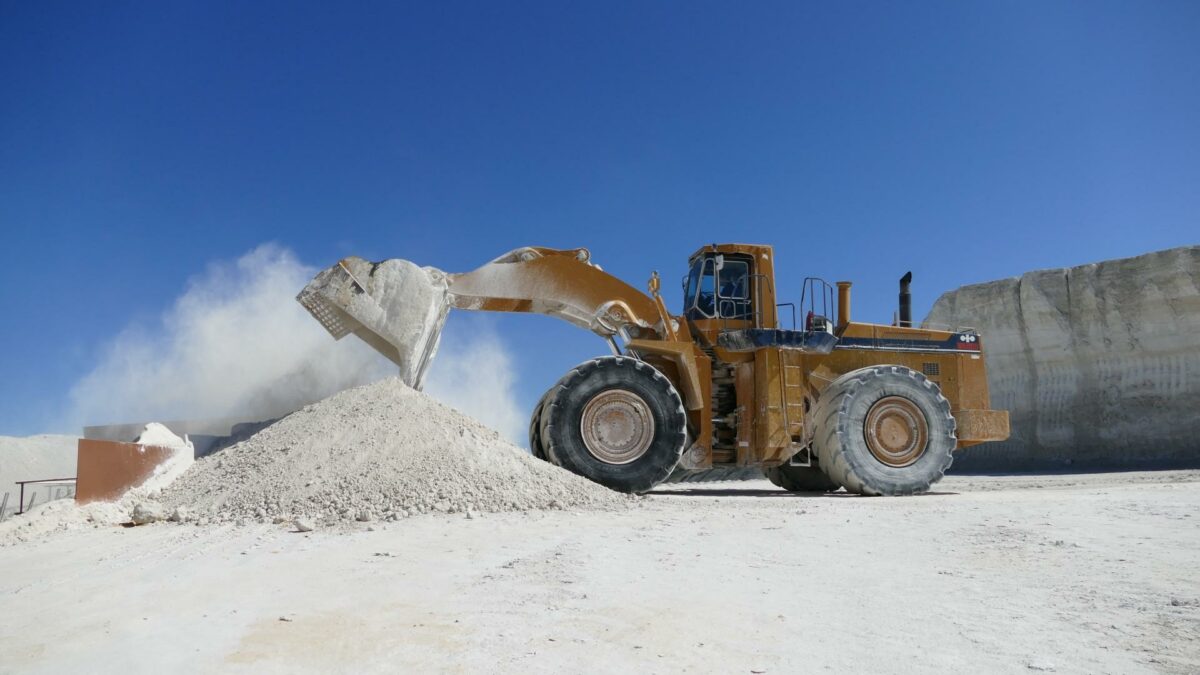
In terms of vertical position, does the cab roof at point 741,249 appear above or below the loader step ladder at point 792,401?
above

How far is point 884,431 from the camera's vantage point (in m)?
10.4

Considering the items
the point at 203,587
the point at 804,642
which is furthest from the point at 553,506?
the point at 804,642

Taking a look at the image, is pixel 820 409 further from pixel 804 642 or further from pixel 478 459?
pixel 804 642

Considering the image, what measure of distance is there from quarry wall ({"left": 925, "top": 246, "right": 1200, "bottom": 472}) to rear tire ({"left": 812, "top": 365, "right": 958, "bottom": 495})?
11872 mm

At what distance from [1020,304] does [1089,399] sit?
3113mm

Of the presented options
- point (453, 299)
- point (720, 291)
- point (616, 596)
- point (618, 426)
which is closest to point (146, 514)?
point (453, 299)

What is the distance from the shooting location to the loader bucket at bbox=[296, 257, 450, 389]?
9734mm

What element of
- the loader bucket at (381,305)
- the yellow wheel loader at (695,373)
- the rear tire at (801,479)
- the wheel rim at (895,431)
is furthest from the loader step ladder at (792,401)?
the loader bucket at (381,305)

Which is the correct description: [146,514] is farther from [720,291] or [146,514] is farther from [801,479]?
[801,479]

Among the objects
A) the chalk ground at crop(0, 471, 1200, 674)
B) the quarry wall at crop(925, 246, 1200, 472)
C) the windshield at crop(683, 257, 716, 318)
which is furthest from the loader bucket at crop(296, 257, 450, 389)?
the quarry wall at crop(925, 246, 1200, 472)

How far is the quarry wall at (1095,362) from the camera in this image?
63.9ft

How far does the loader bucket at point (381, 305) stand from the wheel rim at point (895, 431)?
213 inches

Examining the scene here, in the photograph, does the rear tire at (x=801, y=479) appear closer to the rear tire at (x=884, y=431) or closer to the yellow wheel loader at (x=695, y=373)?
the yellow wheel loader at (x=695, y=373)

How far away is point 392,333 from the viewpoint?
9.76 m
